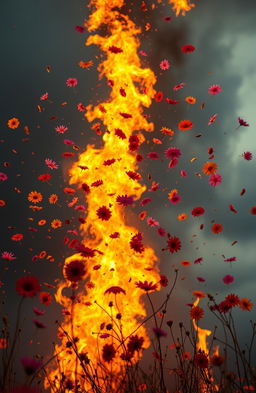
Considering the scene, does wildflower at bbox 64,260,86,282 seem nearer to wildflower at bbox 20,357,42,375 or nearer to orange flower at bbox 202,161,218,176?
wildflower at bbox 20,357,42,375

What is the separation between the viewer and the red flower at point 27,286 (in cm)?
253

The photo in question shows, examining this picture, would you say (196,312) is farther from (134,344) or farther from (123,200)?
(123,200)

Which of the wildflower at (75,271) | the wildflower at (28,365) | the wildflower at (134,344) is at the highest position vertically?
the wildflower at (75,271)

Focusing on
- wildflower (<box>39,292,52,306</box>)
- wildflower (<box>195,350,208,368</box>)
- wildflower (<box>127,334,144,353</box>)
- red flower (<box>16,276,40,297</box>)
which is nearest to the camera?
red flower (<box>16,276,40,297</box>)

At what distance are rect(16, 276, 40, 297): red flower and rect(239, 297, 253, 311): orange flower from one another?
11.2ft

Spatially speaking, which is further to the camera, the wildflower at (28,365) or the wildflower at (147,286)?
the wildflower at (147,286)

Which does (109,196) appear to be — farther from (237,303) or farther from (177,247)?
(237,303)

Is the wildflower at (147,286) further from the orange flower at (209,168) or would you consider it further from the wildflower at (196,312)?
the orange flower at (209,168)

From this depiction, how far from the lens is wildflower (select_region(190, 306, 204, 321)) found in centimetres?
489

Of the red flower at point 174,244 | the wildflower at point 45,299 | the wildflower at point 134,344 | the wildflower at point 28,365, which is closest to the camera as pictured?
the wildflower at point 28,365

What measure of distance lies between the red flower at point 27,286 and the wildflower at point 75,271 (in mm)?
373

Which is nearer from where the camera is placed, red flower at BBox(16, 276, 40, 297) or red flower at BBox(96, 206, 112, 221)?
red flower at BBox(16, 276, 40, 297)

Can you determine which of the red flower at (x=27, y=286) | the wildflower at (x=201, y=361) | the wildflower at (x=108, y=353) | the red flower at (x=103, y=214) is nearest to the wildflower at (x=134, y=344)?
the wildflower at (x=108, y=353)

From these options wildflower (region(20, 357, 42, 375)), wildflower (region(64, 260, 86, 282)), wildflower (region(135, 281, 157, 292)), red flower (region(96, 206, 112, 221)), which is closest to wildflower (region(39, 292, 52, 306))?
wildflower (region(135, 281, 157, 292))
